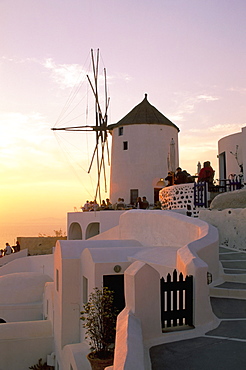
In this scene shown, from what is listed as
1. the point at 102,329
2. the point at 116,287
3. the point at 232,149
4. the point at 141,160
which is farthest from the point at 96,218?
the point at 102,329

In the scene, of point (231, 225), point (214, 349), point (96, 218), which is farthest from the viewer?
point (96, 218)

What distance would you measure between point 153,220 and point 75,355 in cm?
491

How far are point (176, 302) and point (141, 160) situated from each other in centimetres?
2166

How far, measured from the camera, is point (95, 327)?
7.61 metres

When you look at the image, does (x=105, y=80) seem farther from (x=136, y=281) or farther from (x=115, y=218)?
(x=136, y=281)

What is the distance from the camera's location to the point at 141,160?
27500 mm

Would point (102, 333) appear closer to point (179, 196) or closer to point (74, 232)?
point (179, 196)

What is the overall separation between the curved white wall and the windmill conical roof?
287 mm

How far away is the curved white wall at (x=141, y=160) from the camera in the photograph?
27406 mm

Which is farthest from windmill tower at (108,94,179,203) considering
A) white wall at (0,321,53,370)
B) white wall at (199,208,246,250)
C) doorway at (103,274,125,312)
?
doorway at (103,274,125,312)

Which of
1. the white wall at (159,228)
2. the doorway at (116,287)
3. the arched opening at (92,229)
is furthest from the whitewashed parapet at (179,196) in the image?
the doorway at (116,287)

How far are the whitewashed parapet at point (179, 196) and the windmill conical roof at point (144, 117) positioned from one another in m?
10.1

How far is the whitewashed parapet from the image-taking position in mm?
16969

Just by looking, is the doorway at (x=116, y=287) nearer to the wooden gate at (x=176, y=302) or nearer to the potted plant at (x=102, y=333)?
the potted plant at (x=102, y=333)
